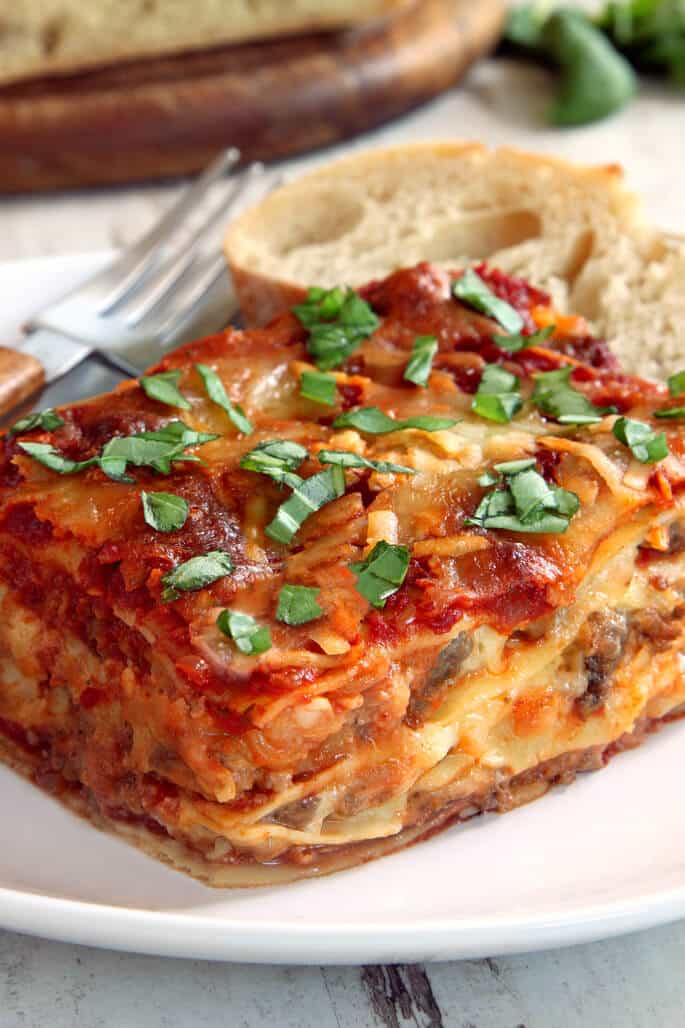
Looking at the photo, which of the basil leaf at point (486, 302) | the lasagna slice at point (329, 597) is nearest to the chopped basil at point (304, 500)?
the lasagna slice at point (329, 597)

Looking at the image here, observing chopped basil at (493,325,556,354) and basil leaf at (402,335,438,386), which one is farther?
chopped basil at (493,325,556,354)

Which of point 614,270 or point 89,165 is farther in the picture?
point 89,165

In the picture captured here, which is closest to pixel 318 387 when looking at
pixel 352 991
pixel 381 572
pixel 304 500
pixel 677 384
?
pixel 304 500

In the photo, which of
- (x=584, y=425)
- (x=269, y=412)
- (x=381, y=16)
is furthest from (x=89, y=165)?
(x=584, y=425)

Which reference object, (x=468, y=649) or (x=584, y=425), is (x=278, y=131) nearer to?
(x=584, y=425)

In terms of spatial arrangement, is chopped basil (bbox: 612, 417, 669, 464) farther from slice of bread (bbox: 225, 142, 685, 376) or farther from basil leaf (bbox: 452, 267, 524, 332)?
slice of bread (bbox: 225, 142, 685, 376)

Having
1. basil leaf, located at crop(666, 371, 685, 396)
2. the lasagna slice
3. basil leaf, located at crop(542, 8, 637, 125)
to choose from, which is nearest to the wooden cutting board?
basil leaf, located at crop(542, 8, 637, 125)
